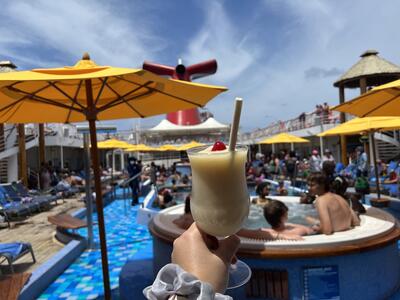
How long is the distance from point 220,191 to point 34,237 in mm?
5963

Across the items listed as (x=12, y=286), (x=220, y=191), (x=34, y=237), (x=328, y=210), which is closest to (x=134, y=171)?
(x=34, y=237)

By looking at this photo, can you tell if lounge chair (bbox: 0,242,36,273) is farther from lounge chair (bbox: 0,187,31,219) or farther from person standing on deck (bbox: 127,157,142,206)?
person standing on deck (bbox: 127,157,142,206)

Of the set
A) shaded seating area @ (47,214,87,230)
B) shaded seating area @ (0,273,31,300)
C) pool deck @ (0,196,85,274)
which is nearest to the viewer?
shaded seating area @ (0,273,31,300)

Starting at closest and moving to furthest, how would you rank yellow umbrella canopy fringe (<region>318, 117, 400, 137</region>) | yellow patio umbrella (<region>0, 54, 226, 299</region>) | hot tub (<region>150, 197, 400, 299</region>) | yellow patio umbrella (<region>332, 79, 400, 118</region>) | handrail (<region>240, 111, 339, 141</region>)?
yellow patio umbrella (<region>0, 54, 226, 299</region>) → hot tub (<region>150, 197, 400, 299</region>) → yellow patio umbrella (<region>332, 79, 400, 118</region>) → yellow umbrella canopy fringe (<region>318, 117, 400, 137</region>) → handrail (<region>240, 111, 339, 141</region>)

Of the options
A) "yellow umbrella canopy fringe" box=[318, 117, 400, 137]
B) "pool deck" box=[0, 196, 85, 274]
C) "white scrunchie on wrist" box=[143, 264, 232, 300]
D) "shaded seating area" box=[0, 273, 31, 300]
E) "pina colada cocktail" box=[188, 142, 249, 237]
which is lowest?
"pool deck" box=[0, 196, 85, 274]

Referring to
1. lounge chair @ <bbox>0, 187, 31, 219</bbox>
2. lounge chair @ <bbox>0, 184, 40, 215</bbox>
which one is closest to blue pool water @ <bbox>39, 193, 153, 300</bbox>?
lounge chair @ <bbox>0, 187, 31, 219</bbox>

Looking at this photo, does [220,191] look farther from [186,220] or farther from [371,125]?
[371,125]

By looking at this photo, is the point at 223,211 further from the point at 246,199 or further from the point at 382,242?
the point at 382,242

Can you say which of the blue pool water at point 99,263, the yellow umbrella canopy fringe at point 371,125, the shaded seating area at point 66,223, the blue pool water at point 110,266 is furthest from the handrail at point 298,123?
the shaded seating area at point 66,223

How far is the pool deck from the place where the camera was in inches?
182

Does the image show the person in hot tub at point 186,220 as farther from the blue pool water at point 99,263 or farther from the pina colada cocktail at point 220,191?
the pina colada cocktail at point 220,191

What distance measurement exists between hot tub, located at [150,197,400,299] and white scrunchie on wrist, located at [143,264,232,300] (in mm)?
1860

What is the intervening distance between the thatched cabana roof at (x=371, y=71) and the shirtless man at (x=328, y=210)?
1206 centimetres

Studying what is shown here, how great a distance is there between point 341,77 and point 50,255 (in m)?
13.7
